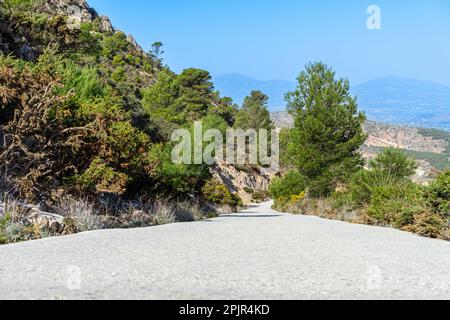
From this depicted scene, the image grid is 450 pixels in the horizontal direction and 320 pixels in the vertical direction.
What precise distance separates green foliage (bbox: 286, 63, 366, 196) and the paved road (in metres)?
22.3

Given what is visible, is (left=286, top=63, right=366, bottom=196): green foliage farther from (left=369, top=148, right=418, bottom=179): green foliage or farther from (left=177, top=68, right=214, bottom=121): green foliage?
(left=177, top=68, right=214, bottom=121): green foliage

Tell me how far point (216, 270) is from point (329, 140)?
1026 inches

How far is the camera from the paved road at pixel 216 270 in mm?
4355

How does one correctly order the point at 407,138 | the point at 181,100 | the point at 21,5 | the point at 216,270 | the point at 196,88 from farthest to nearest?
the point at 407,138 → the point at 196,88 → the point at 181,100 → the point at 21,5 → the point at 216,270

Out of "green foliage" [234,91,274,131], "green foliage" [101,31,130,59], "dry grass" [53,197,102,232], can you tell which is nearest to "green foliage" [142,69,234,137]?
"green foliage" [234,91,274,131]

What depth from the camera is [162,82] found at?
52.4 meters

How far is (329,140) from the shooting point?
100 ft

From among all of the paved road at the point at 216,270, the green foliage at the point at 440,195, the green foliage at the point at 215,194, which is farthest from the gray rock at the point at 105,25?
the paved road at the point at 216,270

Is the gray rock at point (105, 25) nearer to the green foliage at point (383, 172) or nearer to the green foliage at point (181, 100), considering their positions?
the green foliage at point (181, 100)

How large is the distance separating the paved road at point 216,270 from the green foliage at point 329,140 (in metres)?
22.3

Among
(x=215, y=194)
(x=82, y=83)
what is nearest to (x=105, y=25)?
(x=215, y=194)

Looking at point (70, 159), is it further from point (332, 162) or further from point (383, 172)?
point (332, 162)

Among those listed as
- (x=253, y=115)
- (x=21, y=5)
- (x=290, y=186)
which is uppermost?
(x=21, y=5)
